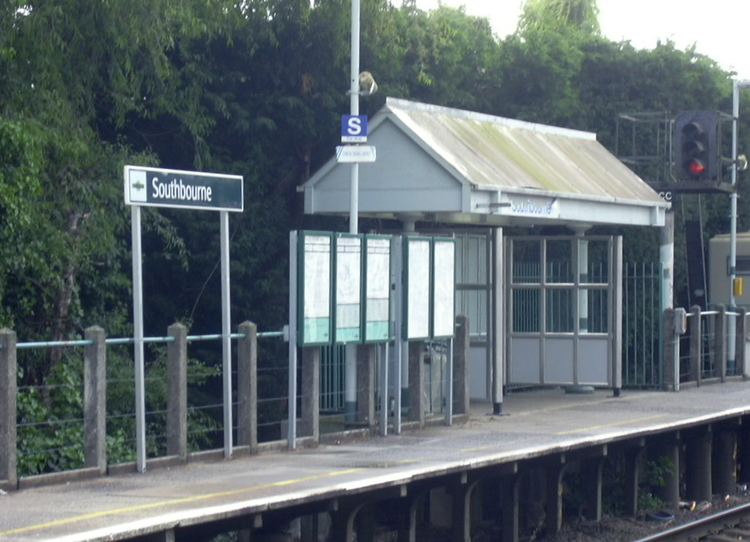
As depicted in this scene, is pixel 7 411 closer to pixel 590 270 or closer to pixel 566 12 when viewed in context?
pixel 590 270

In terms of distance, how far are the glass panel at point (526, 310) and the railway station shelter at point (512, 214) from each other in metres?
0.02

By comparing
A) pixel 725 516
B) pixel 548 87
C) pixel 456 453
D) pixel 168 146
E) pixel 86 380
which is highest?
pixel 548 87

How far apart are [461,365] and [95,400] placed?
19.1 ft

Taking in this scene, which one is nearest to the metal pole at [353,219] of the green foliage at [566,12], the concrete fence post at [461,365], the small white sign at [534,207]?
the concrete fence post at [461,365]

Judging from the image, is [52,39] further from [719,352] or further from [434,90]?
[719,352]

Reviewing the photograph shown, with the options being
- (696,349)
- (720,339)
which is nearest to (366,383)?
(696,349)

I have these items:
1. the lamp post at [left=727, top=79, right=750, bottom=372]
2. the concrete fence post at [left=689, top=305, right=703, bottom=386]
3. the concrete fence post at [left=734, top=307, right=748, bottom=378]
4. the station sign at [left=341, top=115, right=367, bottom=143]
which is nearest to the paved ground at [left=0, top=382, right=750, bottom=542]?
the station sign at [left=341, top=115, right=367, bottom=143]

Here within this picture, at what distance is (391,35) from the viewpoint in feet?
79.0

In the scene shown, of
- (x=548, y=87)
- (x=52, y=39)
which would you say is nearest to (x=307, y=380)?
(x=52, y=39)

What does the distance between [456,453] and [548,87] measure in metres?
17.7

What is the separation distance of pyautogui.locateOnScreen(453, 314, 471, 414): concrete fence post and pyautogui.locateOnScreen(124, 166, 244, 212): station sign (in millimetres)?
4159

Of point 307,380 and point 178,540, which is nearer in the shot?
point 178,540

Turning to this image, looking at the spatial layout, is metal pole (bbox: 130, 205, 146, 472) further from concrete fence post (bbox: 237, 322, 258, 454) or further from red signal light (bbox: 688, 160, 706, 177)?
red signal light (bbox: 688, 160, 706, 177)

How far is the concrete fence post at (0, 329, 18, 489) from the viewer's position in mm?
11023
